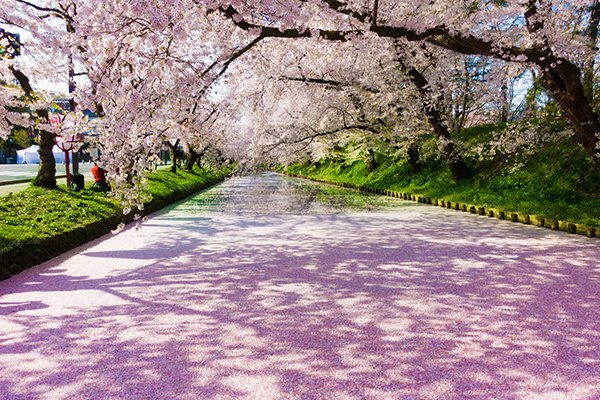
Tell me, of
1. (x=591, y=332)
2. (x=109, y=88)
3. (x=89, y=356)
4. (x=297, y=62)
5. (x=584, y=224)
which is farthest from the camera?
(x=297, y=62)

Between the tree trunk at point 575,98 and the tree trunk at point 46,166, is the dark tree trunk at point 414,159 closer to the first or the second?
the tree trunk at point 575,98

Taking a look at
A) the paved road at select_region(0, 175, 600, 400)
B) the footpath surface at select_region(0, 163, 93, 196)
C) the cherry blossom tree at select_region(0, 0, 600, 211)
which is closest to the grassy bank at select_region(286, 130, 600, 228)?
the cherry blossom tree at select_region(0, 0, 600, 211)

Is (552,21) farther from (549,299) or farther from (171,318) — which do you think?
(171,318)

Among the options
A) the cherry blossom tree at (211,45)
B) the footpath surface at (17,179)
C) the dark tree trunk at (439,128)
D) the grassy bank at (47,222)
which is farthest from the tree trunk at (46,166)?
the dark tree trunk at (439,128)

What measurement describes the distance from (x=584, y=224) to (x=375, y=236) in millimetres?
4471

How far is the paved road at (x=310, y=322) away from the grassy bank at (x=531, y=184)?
2719 mm

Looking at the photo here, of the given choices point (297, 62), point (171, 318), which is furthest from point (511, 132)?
point (171, 318)

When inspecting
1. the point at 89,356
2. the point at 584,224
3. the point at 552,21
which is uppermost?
the point at 552,21

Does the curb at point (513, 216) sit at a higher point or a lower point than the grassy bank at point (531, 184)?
lower

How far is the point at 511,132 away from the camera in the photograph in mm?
15109

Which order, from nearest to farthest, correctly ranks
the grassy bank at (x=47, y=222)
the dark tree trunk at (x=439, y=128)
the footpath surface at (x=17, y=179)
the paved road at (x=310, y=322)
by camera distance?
the paved road at (x=310, y=322), the grassy bank at (x=47, y=222), the dark tree trunk at (x=439, y=128), the footpath surface at (x=17, y=179)

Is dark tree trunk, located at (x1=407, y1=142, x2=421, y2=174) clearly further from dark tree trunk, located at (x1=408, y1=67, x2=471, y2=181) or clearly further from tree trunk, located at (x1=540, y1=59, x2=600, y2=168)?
tree trunk, located at (x1=540, y1=59, x2=600, y2=168)

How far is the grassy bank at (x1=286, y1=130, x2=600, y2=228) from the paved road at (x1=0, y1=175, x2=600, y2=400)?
2719mm

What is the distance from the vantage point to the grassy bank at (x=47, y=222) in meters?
7.50
